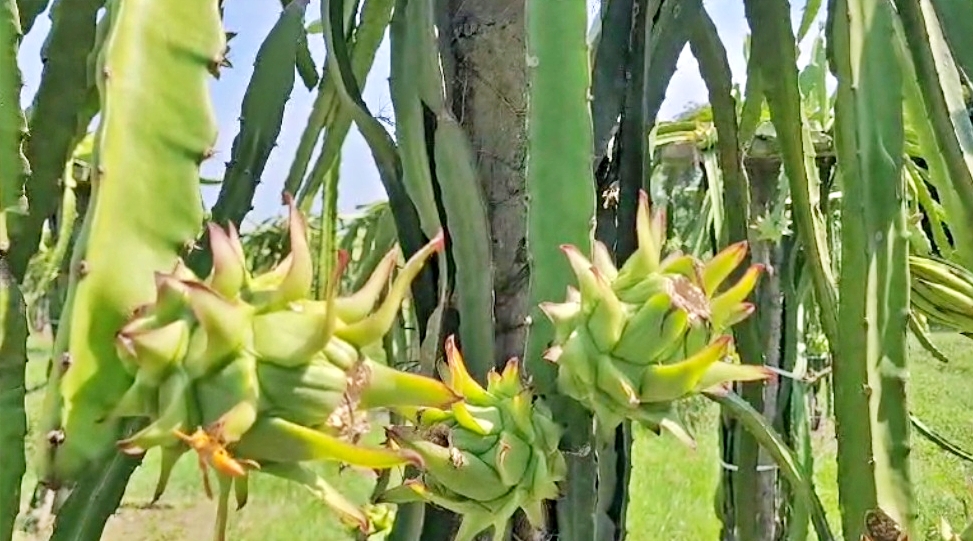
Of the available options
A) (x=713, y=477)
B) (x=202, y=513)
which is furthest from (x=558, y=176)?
(x=713, y=477)

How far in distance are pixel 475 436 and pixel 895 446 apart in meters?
0.27

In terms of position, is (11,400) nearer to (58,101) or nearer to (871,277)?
(58,101)

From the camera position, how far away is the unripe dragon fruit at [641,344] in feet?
1.61

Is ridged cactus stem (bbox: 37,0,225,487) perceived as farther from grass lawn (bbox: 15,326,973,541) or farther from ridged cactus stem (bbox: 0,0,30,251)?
grass lawn (bbox: 15,326,973,541)

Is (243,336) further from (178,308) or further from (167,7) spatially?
(167,7)

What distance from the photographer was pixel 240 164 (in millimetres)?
744

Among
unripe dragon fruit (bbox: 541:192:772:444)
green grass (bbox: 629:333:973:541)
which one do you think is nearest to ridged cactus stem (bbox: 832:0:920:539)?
unripe dragon fruit (bbox: 541:192:772:444)

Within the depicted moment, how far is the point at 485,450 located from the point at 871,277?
29cm

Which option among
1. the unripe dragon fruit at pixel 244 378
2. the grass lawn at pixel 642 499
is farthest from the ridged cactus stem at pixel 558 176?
the grass lawn at pixel 642 499

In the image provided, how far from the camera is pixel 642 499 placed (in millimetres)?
3518

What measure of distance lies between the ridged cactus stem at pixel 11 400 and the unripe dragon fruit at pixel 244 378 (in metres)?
0.15

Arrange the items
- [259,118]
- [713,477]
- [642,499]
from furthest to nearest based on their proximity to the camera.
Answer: [713,477], [642,499], [259,118]

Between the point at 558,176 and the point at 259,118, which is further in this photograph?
the point at 259,118

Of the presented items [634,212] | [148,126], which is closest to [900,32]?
[634,212]
